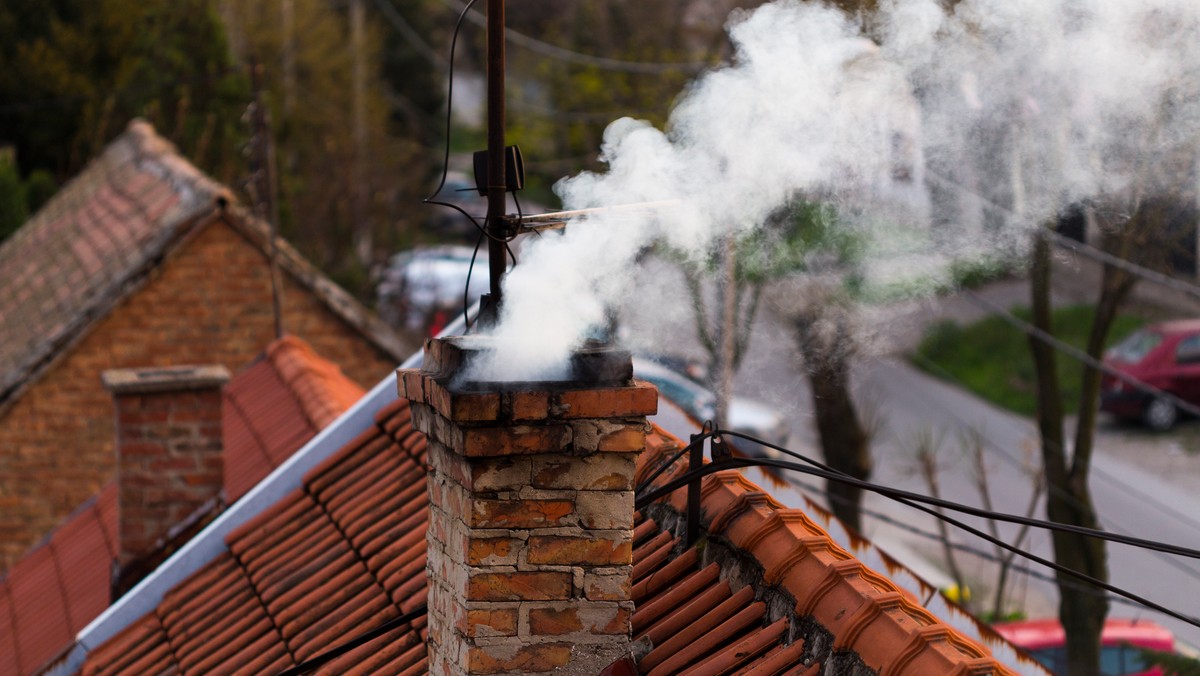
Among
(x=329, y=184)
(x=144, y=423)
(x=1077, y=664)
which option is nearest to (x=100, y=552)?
(x=144, y=423)

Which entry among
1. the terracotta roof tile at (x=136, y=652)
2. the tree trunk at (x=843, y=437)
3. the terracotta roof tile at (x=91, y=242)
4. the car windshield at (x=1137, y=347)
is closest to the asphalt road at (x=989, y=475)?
the tree trunk at (x=843, y=437)

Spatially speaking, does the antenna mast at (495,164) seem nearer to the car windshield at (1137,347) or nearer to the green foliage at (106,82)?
the car windshield at (1137,347)

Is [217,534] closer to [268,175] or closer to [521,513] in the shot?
[521,513]

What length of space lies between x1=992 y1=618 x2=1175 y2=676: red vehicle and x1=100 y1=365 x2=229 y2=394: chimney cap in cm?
838

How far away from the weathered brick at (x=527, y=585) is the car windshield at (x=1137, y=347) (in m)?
16.9

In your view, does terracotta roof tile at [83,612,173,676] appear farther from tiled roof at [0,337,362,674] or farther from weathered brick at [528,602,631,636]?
weathered brick at [528,602,631,636]

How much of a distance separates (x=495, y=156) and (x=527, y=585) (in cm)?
118

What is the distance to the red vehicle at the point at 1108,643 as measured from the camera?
1285 centimetres

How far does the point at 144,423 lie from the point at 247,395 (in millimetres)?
1026

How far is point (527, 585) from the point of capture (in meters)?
3.33

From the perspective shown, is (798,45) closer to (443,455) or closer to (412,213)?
(443,455)

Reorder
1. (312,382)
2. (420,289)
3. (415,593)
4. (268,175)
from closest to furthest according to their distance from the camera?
(415,593) → (312,382) → (268,175) → (420,289)

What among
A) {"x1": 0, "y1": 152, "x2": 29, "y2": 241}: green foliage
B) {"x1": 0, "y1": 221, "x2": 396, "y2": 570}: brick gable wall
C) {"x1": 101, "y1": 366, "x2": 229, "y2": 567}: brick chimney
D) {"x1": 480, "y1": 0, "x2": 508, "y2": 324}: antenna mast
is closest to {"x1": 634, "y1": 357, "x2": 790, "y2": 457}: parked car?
{"x1": 0, "y1": 221, "x2": 396, "y2": 570}: brick gable wall

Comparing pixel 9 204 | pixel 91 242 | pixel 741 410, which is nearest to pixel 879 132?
pixel 91 242
